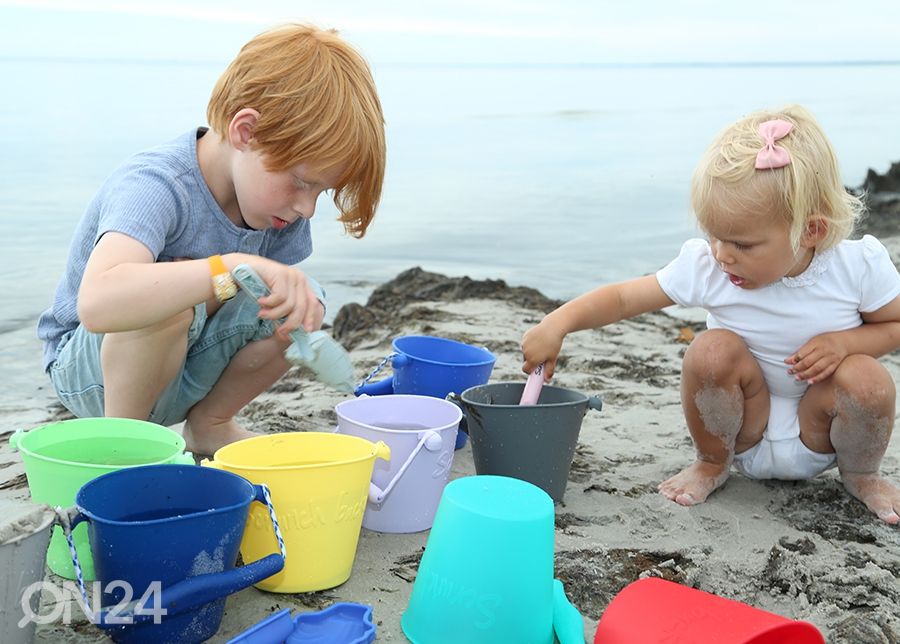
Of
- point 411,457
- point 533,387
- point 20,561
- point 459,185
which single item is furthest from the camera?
point 459,185

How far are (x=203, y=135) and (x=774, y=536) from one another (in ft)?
5.37

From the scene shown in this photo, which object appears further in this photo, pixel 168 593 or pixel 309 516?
pixel 309 516

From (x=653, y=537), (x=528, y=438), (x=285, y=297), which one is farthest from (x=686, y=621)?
(x=285, y=297)

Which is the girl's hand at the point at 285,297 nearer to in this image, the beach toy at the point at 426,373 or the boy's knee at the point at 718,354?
the beach toy at the point at 426,373

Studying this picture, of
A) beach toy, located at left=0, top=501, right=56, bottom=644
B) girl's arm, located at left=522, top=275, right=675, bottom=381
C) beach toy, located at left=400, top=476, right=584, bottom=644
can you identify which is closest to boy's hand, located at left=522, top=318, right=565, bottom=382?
girl's arm, located at left=522, top=275, right=675, bottom=381

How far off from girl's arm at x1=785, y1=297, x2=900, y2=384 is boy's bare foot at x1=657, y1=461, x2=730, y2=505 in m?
0.31

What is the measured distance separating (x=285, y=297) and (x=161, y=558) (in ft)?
1.83

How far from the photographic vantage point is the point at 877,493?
2.21 meters

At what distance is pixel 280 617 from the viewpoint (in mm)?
1470

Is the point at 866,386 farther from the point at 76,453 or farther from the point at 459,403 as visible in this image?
the point at 76,453

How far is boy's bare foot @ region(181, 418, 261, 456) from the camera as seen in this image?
2.49m

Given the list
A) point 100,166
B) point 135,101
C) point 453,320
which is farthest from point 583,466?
point 135,101

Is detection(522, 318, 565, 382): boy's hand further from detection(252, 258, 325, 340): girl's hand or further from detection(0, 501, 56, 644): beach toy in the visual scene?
detection(0, 501, 56, 644): beach toy

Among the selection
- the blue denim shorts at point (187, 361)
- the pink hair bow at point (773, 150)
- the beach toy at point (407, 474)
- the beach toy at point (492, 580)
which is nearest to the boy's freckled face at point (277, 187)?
the blue denim shorts at point (187, 361)
